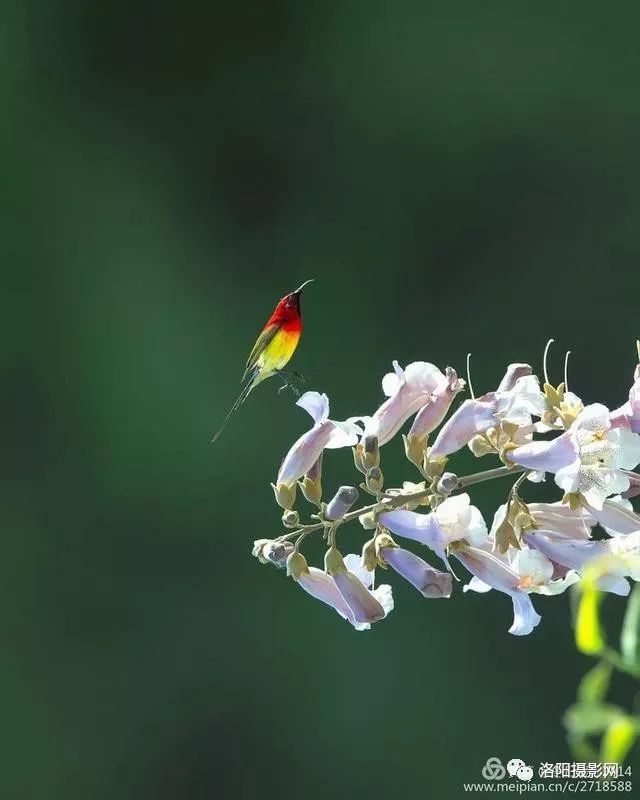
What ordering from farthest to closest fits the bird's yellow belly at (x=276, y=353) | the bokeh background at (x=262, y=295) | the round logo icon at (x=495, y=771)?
the bokeh background at (x=262, y=295)
the round logo icon at (x=495, y=771)
the bird's yellow belly at (x=276, y=353)

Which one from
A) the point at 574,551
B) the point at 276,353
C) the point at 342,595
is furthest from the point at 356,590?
the point at 276,353

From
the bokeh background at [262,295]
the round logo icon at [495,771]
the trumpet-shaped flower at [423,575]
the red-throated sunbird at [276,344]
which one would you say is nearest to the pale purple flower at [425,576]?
the trumpet-shaped flower at [423,575]

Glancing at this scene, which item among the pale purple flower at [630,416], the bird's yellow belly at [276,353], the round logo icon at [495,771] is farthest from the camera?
the round logo icon at [495,771]

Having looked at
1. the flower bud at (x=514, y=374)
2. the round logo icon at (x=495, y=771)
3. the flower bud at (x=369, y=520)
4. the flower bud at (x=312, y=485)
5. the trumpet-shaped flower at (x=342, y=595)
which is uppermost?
the flower bud at (x=514, y=374)

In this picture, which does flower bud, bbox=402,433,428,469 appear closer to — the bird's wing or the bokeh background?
the bird's wing

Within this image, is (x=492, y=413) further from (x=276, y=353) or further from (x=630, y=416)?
(x=276, y=353)

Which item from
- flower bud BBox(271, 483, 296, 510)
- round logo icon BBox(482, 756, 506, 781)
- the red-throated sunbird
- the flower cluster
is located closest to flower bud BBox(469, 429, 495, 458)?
the flower cluster

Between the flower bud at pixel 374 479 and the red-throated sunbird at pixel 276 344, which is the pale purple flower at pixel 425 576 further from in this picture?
the red-throated sunbird at pixel 276 344
